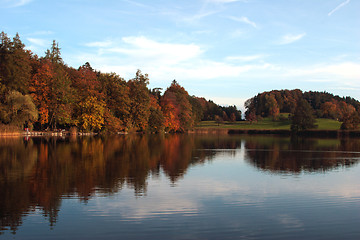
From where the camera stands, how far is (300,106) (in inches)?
4370

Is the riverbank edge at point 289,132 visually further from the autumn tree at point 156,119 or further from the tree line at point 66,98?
the autumn tree at point 156,119

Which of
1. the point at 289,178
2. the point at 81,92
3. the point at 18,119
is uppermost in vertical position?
the point at 81,92

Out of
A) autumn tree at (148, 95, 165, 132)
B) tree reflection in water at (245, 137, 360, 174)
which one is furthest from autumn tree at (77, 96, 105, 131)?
tree reflection in water at (245, 137, 360, 174)

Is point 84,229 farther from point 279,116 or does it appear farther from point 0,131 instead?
point 279,116

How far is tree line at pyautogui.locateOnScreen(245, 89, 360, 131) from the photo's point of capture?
110 m

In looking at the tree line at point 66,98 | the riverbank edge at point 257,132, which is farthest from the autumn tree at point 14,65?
the riverbank edge at point 257,132

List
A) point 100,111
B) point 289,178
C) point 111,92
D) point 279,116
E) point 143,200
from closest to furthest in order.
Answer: point 143,200 → point 289,178 → point 100,111 → point 111,92 → point 279,116

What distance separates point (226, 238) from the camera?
8.18 m

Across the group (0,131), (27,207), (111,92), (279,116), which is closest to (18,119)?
(0,131)

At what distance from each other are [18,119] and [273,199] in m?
54.9

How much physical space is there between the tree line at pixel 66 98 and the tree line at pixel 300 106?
44889 mm

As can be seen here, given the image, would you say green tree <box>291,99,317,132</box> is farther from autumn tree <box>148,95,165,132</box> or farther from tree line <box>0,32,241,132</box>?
autumn tree <box>148,95,165,132</box>

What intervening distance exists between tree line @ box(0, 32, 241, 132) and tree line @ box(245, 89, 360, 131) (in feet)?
147

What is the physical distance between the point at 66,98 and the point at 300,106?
8034 centimetres
